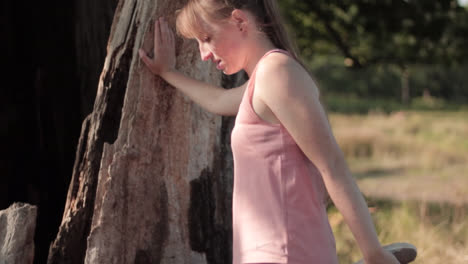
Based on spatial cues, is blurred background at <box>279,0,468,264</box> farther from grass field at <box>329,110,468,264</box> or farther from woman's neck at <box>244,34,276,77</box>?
woman's neck at <box>244,34,276,77</box>

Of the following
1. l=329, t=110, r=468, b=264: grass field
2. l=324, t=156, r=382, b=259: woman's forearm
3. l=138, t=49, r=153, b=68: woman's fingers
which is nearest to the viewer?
l=324, t=156, r=382, b=259: woman's forearm

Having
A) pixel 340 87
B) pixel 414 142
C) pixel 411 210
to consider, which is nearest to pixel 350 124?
pixel 414 142

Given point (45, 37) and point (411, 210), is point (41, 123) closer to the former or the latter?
point (45, 37)

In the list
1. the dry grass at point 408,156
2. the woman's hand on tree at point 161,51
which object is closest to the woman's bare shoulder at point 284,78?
the woman's hand on tree at point 161,51

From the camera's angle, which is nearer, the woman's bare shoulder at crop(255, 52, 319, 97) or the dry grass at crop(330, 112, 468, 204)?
the woman's bare shoulder at crop(255, 52, 319, 97)

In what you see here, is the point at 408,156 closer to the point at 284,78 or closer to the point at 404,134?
the point at 404,134

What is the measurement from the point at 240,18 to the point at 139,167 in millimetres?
882

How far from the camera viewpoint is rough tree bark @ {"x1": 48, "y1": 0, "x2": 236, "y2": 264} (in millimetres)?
2652

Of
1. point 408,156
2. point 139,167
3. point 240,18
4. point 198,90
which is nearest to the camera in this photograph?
point 240,18

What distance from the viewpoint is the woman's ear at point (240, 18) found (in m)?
2.05

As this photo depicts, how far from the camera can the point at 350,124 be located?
14.5m

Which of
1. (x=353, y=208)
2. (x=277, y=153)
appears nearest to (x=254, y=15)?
(x=277, y=153)

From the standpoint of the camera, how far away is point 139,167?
2.67 m

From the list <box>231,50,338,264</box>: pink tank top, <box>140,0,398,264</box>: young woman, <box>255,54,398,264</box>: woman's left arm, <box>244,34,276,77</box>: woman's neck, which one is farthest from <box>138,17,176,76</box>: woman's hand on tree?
<box>255,54,398,264</box>: woman's left arm
